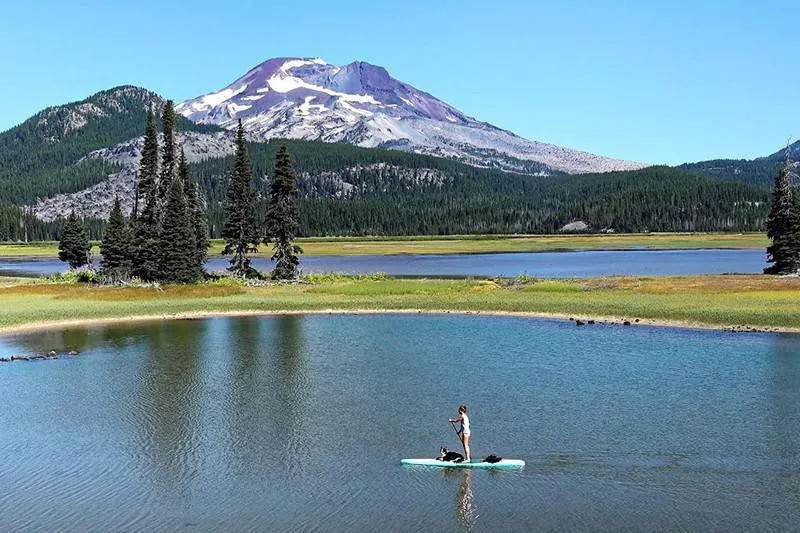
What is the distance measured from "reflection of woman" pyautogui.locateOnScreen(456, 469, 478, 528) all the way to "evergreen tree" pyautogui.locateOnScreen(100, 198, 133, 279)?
78.2m

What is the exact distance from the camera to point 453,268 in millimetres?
124062

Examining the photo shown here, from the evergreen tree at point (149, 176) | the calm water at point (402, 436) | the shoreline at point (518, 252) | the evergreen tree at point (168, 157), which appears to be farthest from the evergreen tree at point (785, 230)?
the shoreline at point (518, 252)

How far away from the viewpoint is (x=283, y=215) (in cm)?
9531

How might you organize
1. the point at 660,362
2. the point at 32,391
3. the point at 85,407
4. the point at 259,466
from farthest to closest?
1. the point at 660,362
2. the point at 32,391
3. the point at 85,407
4. the point at 259,466

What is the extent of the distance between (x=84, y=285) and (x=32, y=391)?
2196 inches

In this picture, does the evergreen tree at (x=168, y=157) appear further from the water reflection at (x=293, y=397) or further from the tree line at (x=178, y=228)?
the water reflection at (x=293, y=397)

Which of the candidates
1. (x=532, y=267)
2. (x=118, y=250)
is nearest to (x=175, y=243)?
(x=118, y=250)

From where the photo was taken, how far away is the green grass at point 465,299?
6381 centimetres

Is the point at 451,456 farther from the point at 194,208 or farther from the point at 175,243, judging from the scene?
the point at 194,208

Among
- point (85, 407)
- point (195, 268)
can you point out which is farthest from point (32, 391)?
point (195, 268)

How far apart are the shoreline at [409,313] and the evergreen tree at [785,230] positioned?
40585 mm

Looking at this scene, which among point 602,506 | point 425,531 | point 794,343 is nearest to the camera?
point 425,531

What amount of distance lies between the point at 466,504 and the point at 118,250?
8246cm

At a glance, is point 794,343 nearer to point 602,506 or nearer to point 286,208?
point 602,506
